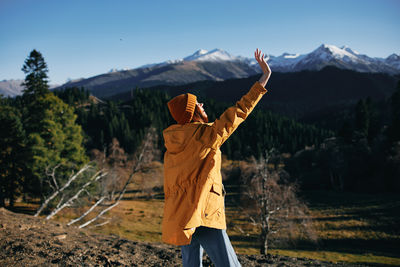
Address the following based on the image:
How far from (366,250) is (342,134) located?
2891cm

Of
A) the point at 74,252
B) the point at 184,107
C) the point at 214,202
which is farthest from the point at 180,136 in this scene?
the point at 74,252

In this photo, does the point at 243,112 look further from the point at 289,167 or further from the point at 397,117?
the point at 289,167

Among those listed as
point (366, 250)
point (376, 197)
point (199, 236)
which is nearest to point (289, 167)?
point (376, 197)

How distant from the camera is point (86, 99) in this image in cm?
10206

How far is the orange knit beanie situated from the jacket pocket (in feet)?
2.48

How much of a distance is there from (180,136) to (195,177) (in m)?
0.44

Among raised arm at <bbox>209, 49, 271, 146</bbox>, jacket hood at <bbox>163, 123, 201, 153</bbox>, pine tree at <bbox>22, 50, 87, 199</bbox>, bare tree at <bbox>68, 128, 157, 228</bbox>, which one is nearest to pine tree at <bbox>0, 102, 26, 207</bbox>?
pine tree at <bbox>22, 50, 87, 199</bbox>

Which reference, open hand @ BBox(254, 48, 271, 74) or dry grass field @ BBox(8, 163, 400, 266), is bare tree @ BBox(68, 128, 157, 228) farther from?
open hand @ BBox(254, 48, 271, 74)

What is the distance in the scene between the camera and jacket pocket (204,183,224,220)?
2652 mm

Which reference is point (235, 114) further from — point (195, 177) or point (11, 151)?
point (11, 151)

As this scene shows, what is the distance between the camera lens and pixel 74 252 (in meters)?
5.61

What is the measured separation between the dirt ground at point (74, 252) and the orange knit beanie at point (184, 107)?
415 centimetres

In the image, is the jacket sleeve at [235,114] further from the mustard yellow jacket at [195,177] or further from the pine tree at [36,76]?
the pine tree at [36,76]

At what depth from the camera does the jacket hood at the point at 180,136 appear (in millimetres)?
2613
